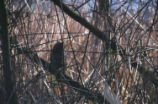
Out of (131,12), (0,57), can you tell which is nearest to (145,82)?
(131,12)

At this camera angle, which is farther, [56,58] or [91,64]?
[56,58]

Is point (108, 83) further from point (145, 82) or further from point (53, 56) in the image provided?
point (53, 56)

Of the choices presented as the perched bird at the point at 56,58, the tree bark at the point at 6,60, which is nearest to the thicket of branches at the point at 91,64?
the tree bark at the point at 6,60

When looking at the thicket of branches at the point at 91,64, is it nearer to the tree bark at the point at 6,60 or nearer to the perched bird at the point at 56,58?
the tree bark at the point at 6,60

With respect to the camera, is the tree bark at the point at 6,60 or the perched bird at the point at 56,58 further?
the perched bird at the point at 56,58

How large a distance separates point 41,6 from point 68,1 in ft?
0.52

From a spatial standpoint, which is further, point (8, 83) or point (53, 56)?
point (53, 56)

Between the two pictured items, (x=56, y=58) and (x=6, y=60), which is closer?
(x=6, y=60)

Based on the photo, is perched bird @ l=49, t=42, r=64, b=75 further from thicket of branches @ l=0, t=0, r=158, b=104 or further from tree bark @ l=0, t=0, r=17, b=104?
tree bark @ l=0, t=0, r=17, b=104

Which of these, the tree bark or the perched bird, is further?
the perched bird

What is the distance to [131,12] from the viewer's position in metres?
1.34

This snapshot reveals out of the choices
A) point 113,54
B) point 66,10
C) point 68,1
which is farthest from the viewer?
point 68,1

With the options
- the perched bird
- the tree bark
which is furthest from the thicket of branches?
the perched bird

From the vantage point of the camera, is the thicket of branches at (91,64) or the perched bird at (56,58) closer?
the thicket of branches at (91,64)
